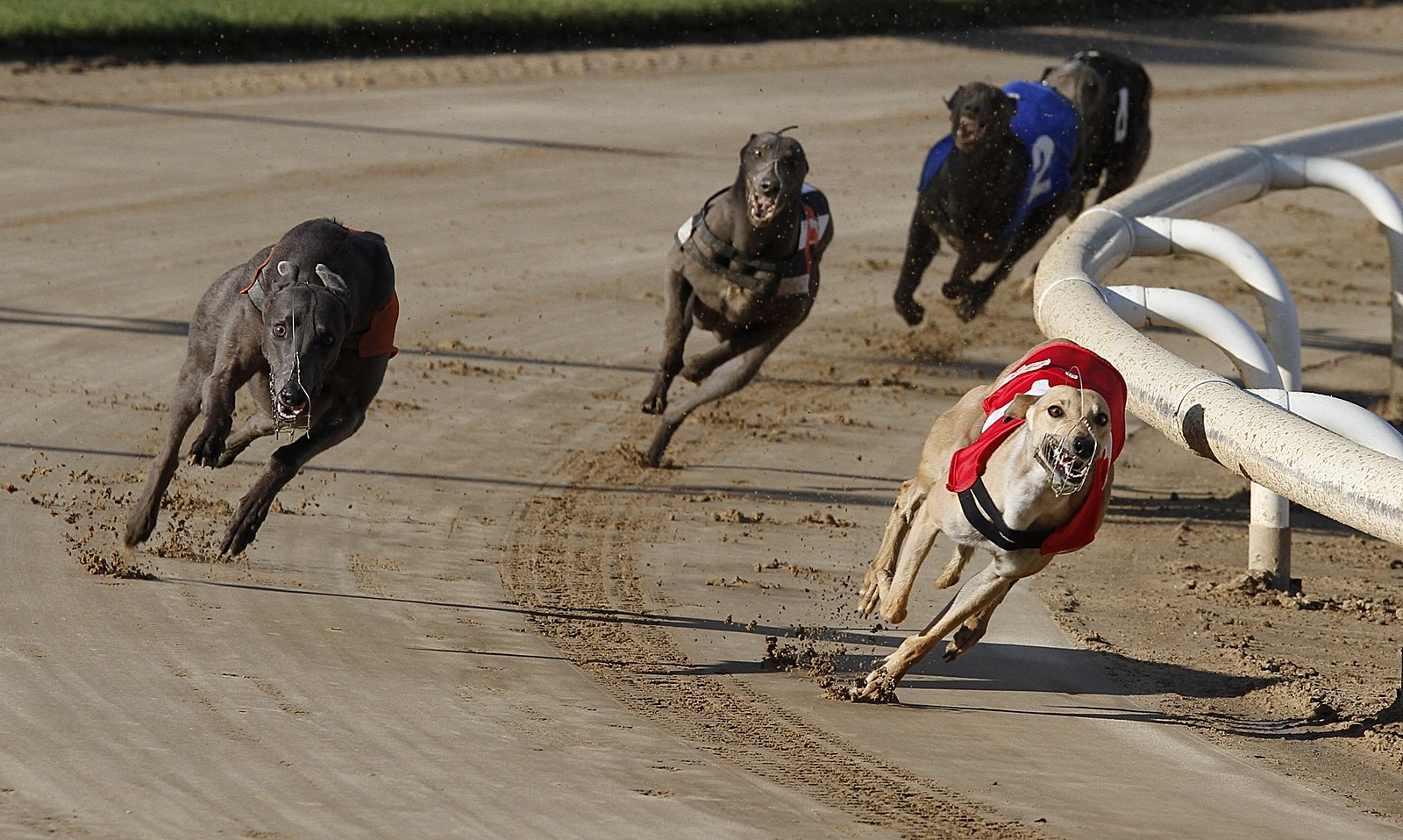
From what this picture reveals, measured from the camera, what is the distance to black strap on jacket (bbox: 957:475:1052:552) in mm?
3773

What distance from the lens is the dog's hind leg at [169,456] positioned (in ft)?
14.6

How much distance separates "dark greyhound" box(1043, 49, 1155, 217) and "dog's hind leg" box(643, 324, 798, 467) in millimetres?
2804

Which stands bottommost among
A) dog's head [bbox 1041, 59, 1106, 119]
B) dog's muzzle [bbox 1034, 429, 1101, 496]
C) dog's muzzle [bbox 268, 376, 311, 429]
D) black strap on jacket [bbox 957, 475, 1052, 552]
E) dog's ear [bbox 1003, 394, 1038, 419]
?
black strap on jacket [bbox 957, 475, 1052, 552]

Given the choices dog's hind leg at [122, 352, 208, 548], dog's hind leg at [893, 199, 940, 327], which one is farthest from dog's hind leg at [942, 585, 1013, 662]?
dog's hind leg at [893, 199, 940, 327]

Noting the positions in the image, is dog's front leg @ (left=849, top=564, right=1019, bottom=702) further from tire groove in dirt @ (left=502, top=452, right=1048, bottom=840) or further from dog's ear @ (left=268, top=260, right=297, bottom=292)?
dog's ear @ (left=268, top=260, right=297, bottom=292)

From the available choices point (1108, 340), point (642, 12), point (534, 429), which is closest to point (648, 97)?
point (642, 12)

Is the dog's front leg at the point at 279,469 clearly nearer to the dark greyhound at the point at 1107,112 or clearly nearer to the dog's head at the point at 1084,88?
the dark greyhound at the point at 1107,112

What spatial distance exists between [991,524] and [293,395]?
157cm

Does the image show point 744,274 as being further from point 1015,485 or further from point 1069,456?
point 1069,456

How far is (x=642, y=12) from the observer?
14016 mm

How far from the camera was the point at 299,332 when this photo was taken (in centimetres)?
408

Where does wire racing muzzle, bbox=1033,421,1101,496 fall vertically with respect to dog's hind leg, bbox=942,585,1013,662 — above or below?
above

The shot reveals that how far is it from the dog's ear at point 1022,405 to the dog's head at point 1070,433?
11 centimetres

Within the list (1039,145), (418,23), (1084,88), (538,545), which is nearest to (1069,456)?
(538,545)
